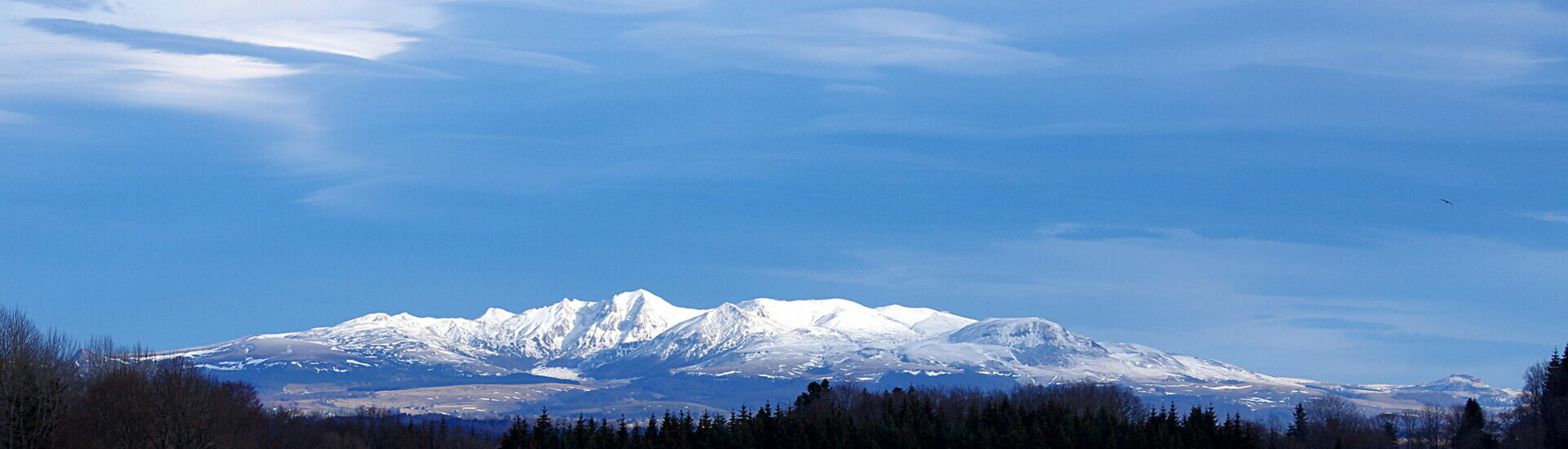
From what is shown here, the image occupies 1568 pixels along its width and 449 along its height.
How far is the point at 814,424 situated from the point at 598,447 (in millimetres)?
27114

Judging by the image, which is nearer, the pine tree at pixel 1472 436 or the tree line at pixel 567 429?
the tree line at pixel 567 429

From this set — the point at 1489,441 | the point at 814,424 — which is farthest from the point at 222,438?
the point at 1489,441

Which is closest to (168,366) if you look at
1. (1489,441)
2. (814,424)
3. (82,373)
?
(82,373)

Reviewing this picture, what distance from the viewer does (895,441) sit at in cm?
17825

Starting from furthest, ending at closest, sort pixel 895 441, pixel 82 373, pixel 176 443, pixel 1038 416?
pixel 1038 416, pixel 895 441, pixel 82 373, pixel 176 443

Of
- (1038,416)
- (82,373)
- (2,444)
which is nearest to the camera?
(2,444)

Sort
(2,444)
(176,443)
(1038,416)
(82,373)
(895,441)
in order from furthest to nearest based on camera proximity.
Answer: (1038,416), (895,441), (82,373), (176,443), (2,444)

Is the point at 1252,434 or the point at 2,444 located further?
the point at 1252,434

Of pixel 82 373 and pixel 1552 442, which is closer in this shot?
pixel 82 373

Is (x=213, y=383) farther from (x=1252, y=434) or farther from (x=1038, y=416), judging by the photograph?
(x=1252, y=434)

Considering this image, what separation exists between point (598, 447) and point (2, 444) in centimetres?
5826

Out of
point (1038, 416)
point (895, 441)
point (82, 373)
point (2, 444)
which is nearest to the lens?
point (2, 444)

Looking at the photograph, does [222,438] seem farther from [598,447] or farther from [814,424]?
[814,424]

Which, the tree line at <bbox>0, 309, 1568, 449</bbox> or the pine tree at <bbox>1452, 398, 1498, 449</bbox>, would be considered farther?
the pine tree at <bbox>1452, 398, 1498, 449</bbox>
